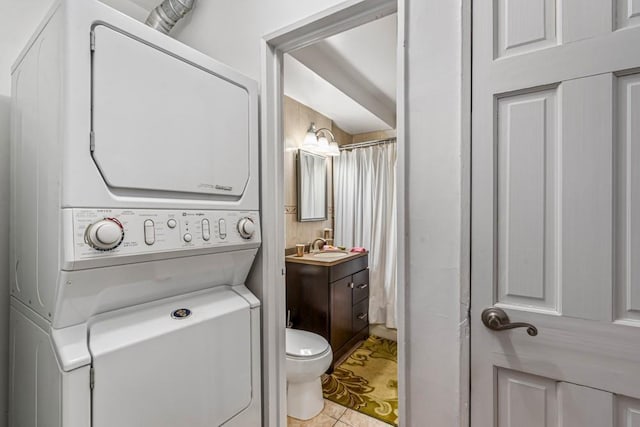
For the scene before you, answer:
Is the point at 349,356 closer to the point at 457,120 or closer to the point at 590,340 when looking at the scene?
the point at 590,340

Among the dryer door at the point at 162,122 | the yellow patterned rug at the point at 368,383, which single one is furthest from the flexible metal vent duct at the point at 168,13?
the yellow patterned rug at the point at 368,383

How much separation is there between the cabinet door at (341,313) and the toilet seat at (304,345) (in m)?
0.40

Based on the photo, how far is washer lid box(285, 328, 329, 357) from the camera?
1.81 m

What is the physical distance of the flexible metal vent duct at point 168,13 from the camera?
54.9 inches

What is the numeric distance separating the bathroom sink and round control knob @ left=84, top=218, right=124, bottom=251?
1.85 meters

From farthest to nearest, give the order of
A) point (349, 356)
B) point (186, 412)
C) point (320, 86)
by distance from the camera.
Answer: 1. point (349, 356)
2. point (320, 86)
3. point (186, 412)

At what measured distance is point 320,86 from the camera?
7.94 ft

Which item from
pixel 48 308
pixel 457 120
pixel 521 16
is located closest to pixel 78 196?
pixel 48 308

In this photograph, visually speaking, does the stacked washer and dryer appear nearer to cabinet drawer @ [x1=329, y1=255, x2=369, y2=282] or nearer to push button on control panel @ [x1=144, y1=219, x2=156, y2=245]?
push button on control panel @ [x1=144, y1=219, x2=156, y2=245]

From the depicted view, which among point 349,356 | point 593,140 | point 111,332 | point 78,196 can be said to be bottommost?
point 349,356

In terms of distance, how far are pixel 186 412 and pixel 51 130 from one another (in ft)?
2.98

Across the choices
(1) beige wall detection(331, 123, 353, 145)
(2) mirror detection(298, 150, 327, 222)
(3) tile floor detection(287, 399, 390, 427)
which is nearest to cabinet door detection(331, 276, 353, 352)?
(3) tile floor detection(287, 399, 390, 427)

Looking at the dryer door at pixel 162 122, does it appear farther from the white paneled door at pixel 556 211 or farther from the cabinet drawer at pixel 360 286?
the cabinet drawer at pixel 360 286

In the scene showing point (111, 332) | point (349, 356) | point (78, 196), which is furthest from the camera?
point (349, 356)
